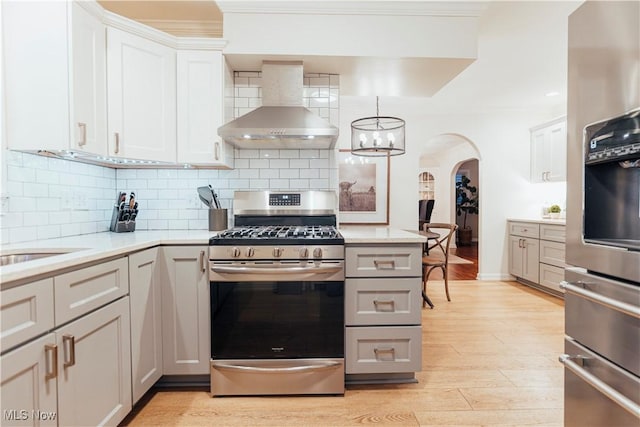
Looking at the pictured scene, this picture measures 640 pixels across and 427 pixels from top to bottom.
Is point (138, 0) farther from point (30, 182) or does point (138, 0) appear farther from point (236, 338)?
point (236, 338)

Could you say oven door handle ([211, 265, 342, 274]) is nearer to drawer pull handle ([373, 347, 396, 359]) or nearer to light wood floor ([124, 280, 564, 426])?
drawer pull handle ([373, 347, 396, 359])

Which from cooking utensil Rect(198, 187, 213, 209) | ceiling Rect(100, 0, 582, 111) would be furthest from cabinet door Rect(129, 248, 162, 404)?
ceiling Rect(100, 0, 582, 111)

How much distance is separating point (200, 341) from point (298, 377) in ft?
2.04

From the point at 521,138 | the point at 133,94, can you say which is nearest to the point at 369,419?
the point at 133,94

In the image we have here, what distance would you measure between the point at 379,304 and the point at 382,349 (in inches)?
10.9

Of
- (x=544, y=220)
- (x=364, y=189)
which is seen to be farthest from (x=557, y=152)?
(x=364, y=189)

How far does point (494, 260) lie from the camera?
4855 mm

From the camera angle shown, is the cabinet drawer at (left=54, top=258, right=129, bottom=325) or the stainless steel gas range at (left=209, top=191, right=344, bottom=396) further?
the stainless steel gas range at (left=209, top=191, right=344, bottom=396)

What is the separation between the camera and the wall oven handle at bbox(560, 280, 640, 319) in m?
0.98

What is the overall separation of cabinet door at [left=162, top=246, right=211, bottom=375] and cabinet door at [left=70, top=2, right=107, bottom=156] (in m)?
0.76

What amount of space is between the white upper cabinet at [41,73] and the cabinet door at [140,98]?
0.91ft

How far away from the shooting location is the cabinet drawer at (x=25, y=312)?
973 mm

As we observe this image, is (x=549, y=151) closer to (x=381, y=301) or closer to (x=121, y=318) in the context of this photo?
(x=381, y=301)

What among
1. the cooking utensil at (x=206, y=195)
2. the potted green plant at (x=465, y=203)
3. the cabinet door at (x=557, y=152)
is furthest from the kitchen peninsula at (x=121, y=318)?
the potted green plant at (x=465, y=203)
